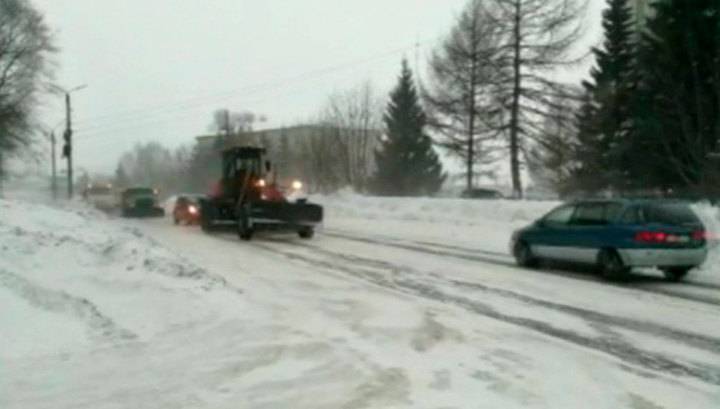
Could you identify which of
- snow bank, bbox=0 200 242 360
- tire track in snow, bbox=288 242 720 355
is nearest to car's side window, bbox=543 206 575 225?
tire track in snow, bbox=288 242 720 355

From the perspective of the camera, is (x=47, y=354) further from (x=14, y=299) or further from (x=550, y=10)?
(x=550, y=10)

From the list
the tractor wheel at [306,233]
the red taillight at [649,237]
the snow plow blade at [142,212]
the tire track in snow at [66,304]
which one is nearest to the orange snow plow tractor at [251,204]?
the tractor wheel at [306,233]

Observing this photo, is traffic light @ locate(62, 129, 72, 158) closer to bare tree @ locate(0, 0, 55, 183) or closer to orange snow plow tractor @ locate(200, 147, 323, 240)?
bare tree @ locate(0, 0, 55, 183)

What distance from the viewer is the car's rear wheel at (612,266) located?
53.1ft

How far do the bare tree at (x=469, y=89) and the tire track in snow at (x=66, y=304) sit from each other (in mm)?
39429

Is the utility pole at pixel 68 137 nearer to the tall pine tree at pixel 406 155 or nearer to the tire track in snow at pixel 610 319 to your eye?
the tall pine tree at pixel 406 155

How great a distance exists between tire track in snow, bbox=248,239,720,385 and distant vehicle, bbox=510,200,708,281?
3.71 meters

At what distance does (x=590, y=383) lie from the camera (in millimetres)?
7992

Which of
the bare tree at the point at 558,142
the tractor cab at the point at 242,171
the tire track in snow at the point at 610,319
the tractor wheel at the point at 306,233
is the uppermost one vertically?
the bare tree at the point at 558,142

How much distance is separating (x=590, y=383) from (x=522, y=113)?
41.7 metres

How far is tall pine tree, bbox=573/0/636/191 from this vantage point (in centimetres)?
4250

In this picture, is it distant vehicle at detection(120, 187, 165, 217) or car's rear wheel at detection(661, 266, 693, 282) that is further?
distant vehicle at detection(120, 187, 165, 217)

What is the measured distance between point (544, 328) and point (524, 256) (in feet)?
26.7

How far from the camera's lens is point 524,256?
62.2 ft
